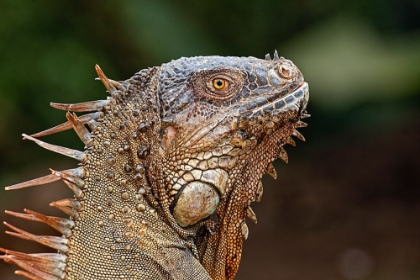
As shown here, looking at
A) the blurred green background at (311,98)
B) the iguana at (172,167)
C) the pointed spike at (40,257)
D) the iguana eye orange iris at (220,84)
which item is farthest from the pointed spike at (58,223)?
the blurred green background at (311,98)

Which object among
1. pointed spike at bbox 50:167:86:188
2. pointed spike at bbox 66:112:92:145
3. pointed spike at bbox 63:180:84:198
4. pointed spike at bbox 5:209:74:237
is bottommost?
pointed spike at bbox 5:209:74:237

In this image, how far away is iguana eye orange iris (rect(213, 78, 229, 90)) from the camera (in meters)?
3.38

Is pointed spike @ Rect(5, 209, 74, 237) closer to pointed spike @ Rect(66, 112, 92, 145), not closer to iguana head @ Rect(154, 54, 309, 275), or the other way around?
pointed spike @ Rect(66, 112, 92, 145)

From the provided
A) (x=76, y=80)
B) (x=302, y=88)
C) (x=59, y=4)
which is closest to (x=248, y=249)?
(x=76, y=80)

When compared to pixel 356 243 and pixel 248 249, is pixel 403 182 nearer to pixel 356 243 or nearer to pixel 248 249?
pixel 356 243

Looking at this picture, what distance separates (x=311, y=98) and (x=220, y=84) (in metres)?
8.47

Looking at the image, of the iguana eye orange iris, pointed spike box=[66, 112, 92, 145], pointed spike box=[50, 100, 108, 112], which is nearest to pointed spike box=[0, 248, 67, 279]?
pointed spike box=[66, 112, 92, 145]

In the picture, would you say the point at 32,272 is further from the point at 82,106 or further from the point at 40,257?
the point at 82,106

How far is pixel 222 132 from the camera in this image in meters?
3.30

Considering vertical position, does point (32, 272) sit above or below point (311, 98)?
below

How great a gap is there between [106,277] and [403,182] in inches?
420

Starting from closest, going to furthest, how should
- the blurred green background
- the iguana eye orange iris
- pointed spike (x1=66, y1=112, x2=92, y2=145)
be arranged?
pointed spike (x1=66, y1=112, x2=92, y2=145) → the iguana eye orange iris → the blurred green background

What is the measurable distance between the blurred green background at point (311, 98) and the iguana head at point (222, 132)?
22.5ft

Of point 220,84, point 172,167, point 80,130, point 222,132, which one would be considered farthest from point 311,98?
point 80,130
